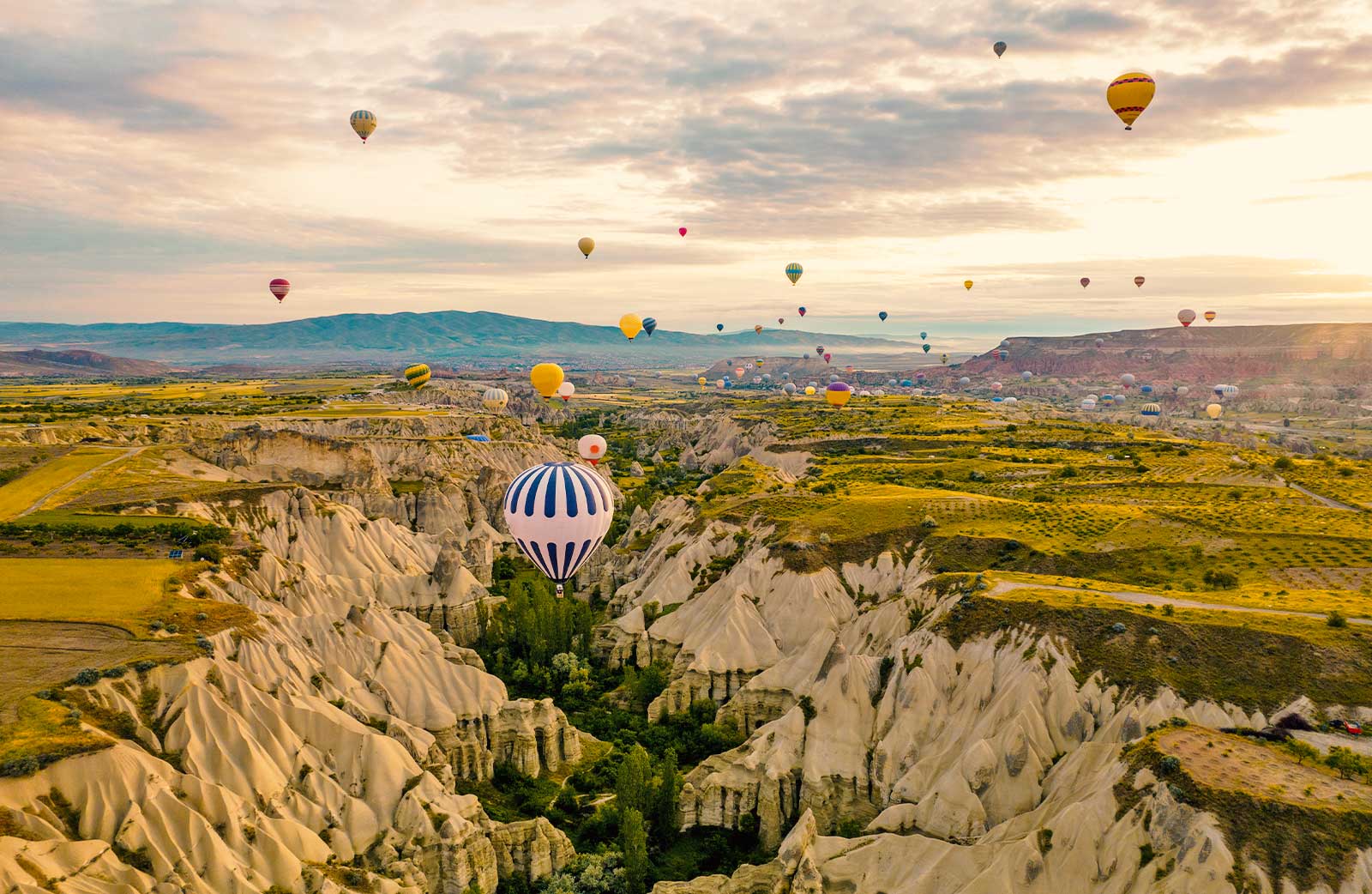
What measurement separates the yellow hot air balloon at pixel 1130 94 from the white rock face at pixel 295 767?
2871 inches

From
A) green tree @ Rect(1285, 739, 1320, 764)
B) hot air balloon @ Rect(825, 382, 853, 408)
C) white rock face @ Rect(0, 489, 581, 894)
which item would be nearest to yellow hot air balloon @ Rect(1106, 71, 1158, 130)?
green tree @ Rect(1285, 739, 1320, 764)

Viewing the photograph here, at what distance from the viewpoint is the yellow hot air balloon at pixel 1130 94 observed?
75.0 meters

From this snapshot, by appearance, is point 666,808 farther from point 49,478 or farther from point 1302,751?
point 49,478

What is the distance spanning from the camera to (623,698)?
71438mm

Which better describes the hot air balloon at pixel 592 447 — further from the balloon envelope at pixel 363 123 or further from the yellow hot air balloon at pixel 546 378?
the balloon envelope at pixel 363 123

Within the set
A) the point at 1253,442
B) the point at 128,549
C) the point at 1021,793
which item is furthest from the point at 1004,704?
the point at 1253,442

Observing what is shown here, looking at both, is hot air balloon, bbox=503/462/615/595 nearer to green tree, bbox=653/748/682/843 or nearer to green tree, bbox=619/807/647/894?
green tree, bbox=653/748/682/843

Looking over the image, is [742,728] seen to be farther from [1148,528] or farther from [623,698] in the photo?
[1148,528]

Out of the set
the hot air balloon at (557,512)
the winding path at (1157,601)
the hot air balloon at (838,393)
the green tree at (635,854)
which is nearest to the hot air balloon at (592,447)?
the hot air balloon at (838,393)

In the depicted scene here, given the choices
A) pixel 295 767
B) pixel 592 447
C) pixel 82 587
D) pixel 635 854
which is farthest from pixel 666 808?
pixel 592 447

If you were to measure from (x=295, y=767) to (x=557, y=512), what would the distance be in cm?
2436

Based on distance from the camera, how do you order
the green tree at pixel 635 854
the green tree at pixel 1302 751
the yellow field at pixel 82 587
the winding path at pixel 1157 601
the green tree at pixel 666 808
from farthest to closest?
the green tree at pixel 666 808, the yellow field at pixel 82 587, the winding path at pixel 1157 601, the green tree at pixel 635 854, the green tree at pixel 1302 751

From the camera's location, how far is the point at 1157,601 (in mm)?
52812

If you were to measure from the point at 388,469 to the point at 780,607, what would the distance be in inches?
3112
